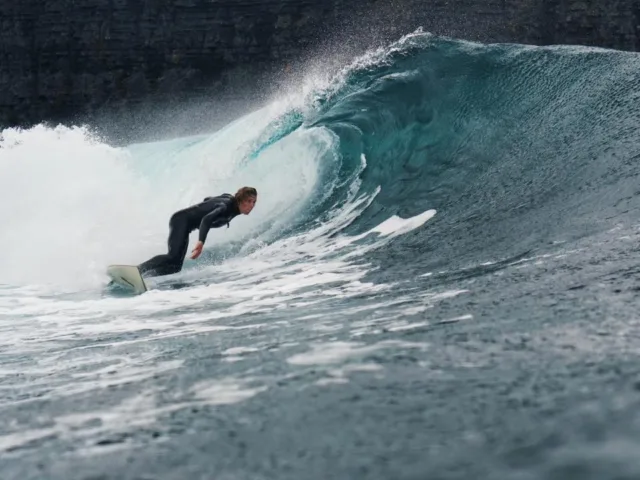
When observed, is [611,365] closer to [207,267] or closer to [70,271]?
[207,267]

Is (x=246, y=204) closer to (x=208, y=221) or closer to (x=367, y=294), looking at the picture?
(x=208, y=221)

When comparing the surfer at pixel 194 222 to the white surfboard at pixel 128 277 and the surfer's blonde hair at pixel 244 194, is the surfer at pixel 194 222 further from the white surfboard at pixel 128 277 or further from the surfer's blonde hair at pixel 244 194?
the white surfboard at pixel 128 277

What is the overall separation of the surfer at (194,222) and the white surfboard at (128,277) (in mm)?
279

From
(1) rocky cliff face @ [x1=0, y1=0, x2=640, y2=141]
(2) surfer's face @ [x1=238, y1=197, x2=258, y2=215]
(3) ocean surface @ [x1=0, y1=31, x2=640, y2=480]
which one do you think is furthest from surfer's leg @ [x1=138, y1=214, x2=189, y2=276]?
(1) rocky cliff face @ [x1=0, y1=0, x2=640, y2=141]

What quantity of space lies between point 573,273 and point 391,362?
803mm

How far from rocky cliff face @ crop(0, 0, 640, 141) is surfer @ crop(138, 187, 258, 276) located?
1392 cm

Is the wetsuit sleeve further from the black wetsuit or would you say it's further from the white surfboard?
the white surfboard

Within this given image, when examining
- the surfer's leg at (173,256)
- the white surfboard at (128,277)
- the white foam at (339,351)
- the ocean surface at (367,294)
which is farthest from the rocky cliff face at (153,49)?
the white foam at (339,351)

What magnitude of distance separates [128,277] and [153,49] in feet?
51.1

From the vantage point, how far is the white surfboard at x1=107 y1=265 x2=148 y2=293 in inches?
138

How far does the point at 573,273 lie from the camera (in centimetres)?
204

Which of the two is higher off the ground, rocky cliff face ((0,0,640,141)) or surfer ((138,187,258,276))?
rocky cliff face ((0,0,640,141))

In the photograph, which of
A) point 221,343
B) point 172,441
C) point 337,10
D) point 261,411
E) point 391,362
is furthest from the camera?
point 337,10

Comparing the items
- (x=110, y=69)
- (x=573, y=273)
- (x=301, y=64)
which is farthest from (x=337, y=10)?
(x=573, y=273)
